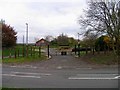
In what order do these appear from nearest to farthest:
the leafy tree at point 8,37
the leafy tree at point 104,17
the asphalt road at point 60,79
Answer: the asphalt road at point 60,79 < the leafy tree at point 104,17 < the leafy tree at point 8,37

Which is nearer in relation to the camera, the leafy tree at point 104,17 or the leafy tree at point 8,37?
the leafy tree at point 104,17

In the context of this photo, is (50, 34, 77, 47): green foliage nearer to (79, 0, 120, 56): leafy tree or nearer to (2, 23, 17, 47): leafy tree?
(2, 23, 17, 47): leafy tree

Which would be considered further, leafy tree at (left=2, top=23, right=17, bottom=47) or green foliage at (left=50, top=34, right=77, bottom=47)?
green foliage at (left=50, top=34, right=77, bottom=47)

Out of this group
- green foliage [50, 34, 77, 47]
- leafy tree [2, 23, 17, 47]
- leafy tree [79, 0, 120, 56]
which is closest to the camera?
leafy tree [79, 0, 120, 56]

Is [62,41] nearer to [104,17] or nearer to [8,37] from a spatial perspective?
[8,37]

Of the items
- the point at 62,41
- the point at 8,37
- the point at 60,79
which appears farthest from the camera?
the point at 62,41

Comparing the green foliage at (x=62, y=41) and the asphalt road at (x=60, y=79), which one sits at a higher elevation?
the green foliage at (x=62, y=41)

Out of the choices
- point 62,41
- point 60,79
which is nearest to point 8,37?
point 62,41

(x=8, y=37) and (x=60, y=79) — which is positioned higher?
(x=8, y=37)

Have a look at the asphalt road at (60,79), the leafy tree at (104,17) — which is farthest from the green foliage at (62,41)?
the asphalt road at (60,79)

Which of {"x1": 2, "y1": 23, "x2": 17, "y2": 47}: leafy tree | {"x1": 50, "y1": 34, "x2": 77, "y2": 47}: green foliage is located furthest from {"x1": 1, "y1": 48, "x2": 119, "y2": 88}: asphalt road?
{"x1": 50, "y1": 34, "x2": 77, "y2": 47}: green foliage

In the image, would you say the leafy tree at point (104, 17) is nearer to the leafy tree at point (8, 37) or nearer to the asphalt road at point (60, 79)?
the asphalt road at point (60, 79)

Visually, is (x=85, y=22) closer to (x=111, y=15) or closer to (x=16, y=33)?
(x=111, y=15)

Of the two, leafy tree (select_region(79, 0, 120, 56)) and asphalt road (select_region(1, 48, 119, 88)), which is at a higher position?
leafy tree (select_region(79, 0, 120, 56))
